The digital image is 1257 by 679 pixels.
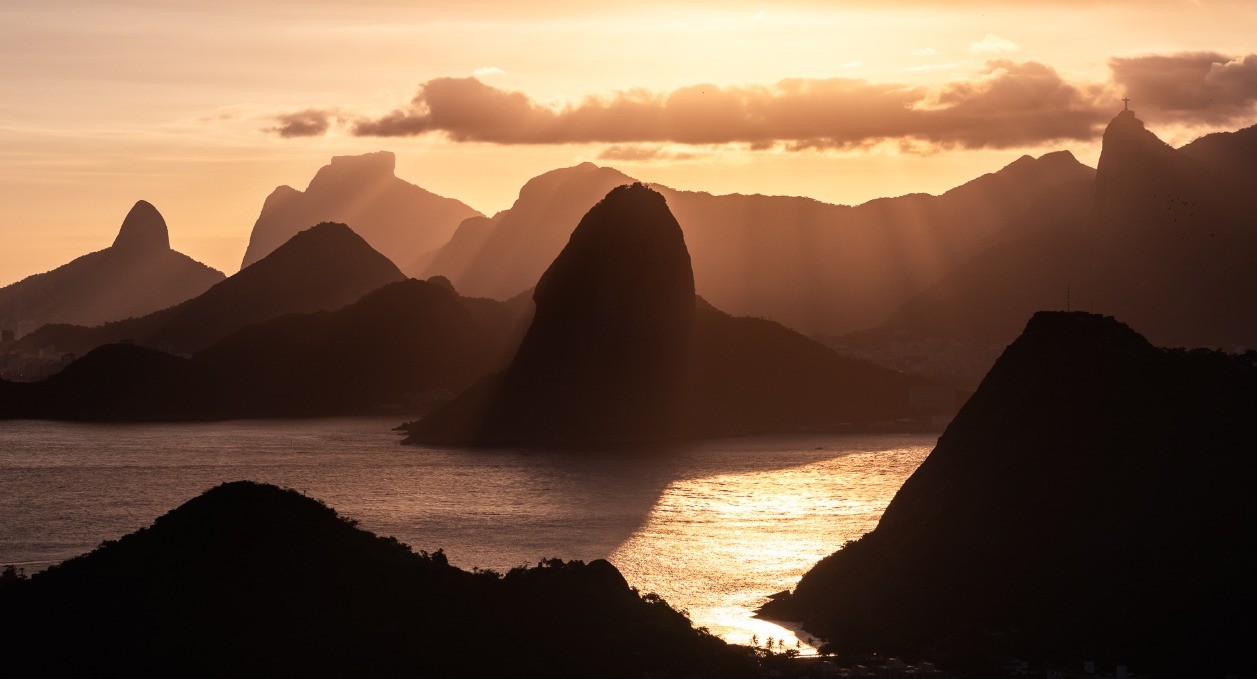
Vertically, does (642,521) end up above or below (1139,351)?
below

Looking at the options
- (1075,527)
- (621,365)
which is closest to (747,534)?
(1075,527)

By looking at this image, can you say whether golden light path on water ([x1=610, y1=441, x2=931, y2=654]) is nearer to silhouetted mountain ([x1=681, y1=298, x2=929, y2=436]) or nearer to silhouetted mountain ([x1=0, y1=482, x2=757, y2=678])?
silhouetted mountain ([x1=0, y1=482, x2=757, y2=678])

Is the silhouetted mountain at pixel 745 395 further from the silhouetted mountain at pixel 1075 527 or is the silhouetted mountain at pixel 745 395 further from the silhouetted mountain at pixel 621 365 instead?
the silhouetted mountain at pixel 1075 527

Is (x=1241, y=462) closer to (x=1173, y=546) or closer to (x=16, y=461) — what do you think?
(x=1173, y=546)

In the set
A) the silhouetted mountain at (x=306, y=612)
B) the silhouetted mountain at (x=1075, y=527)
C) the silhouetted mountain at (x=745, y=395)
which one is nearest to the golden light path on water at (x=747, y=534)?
the silhouetted mountain at (x=1075, y=527)

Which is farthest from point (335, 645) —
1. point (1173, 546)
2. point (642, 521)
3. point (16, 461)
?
point (16, 461)

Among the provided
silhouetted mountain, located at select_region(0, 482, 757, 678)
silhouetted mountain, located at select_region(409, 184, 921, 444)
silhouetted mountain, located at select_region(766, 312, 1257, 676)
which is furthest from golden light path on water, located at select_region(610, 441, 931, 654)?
silhouetted mountain, located at select_region(409, 184, 921, 444)
